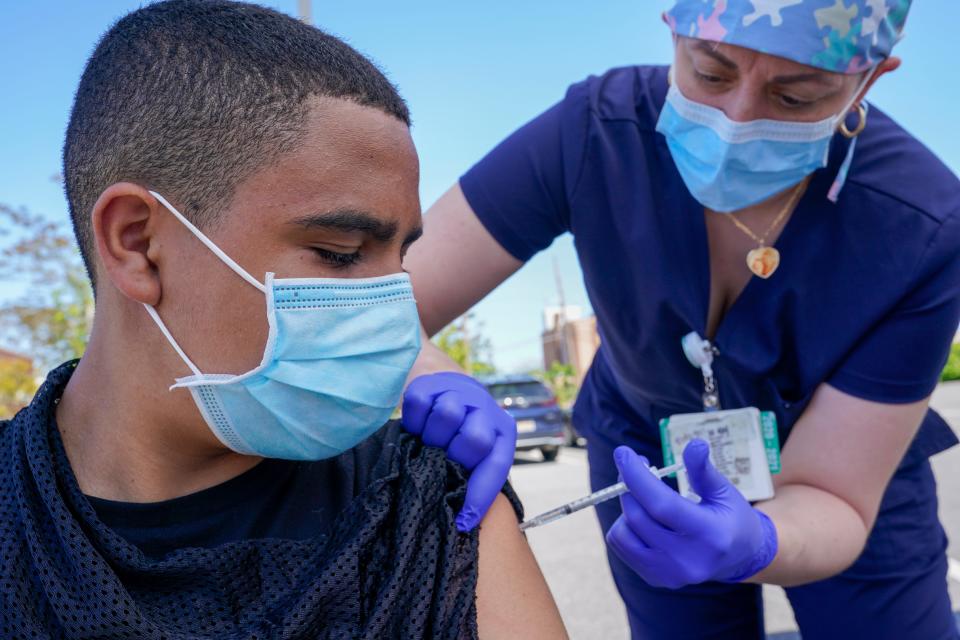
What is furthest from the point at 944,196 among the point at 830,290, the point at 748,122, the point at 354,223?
the point at 354,223

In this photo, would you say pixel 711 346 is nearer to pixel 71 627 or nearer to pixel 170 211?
pixel 170 211

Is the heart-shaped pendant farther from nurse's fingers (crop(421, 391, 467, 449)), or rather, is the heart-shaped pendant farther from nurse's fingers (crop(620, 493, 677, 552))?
nurse's fingers (crop(421, 391, 467, 449))

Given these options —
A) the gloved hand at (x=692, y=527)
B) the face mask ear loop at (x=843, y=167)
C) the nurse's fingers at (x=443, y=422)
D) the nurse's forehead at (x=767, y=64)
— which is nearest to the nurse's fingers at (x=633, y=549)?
the gloved hand at (x=692, y=527)

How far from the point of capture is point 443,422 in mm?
1453

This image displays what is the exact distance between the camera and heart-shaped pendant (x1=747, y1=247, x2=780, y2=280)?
1818 millimetres

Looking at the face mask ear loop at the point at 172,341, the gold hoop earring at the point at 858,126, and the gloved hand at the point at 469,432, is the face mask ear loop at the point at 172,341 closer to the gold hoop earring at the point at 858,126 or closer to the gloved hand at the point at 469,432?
the gloved hand at the point at 469,432

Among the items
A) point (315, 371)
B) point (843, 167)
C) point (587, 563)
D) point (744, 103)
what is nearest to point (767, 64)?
point (744, 103)

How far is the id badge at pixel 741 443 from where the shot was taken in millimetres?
1915

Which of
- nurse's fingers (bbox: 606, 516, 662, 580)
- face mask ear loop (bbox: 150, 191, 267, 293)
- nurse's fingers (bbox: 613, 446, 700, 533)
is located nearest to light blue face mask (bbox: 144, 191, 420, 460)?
face mask ear loop (bbox: 150, 191, 267, 293)

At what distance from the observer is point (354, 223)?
1.25 metres

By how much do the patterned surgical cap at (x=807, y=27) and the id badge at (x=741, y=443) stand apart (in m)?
0.75

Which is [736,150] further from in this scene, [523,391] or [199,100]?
[523,391]

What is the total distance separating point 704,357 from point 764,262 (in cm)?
Result: 23

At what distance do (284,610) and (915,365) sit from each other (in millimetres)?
1310
